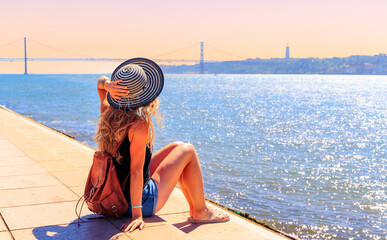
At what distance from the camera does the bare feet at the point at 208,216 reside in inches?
138

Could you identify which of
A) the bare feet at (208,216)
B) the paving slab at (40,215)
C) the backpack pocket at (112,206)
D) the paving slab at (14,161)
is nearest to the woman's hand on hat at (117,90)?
the backpack pocket at (112,206)

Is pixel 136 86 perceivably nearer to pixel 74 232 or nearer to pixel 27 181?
pixel 74 232

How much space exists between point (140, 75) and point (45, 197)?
5.05ft

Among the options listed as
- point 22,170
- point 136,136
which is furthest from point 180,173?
point 22,170

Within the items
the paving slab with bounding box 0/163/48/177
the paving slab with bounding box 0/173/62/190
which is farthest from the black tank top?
the paving slab with bounding box 0/163/48/177

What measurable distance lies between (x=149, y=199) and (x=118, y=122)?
62 centimetres

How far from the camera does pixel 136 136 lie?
2734 millimetres

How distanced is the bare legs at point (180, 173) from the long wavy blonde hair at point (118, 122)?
15.5 inches

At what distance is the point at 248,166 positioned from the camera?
11.4 metres

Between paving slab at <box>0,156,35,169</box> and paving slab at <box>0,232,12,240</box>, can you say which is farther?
paving slab at <box>0,156,35,169</box>

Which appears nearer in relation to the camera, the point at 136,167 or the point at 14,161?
the point at 136,167

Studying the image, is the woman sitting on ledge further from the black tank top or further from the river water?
the river water

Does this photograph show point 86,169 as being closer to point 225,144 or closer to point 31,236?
point 31,236

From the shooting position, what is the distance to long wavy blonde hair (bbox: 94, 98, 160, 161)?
2.73 metres
